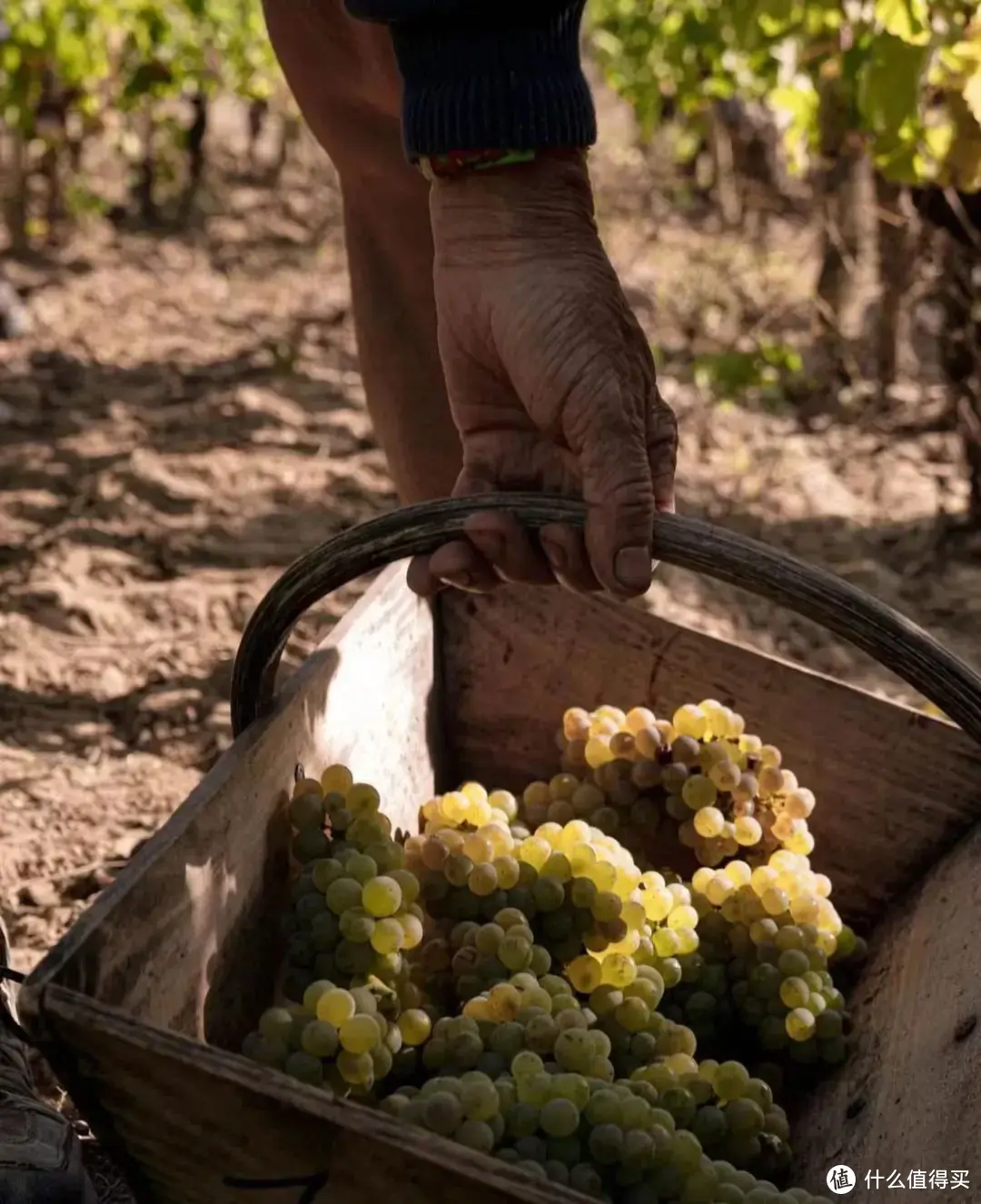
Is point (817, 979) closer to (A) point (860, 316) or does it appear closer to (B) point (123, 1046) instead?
(B) point (123, 1046)

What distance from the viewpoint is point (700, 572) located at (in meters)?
1.32

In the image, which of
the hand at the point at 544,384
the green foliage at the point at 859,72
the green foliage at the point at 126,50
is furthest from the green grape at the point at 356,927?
the green foliage at the point at 126,50

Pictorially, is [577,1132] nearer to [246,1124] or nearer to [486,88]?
[246,1124]

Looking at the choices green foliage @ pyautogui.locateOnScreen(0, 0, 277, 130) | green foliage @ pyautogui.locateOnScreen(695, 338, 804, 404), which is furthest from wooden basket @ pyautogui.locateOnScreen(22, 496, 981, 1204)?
green foliage @ pyautogui.locateOnScreen(0, 0, 277, 130)

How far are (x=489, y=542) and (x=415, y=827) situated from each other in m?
0.54

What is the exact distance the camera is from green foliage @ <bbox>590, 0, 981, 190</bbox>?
97.9 inches

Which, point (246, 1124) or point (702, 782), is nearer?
point (246, 1124)

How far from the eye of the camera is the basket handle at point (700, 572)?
4.29 ft

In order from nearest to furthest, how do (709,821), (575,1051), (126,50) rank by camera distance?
1. (575,1051)
2. (709,821)
3. (126,50)

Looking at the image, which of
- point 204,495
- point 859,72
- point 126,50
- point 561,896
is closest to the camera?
point 561,896

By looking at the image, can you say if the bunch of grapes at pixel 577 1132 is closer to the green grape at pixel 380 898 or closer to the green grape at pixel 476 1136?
the green grape at pixel 476 1136

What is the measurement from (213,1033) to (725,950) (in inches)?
23.2

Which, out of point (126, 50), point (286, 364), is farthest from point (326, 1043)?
point (126, 50)

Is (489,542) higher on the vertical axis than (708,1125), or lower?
higher
